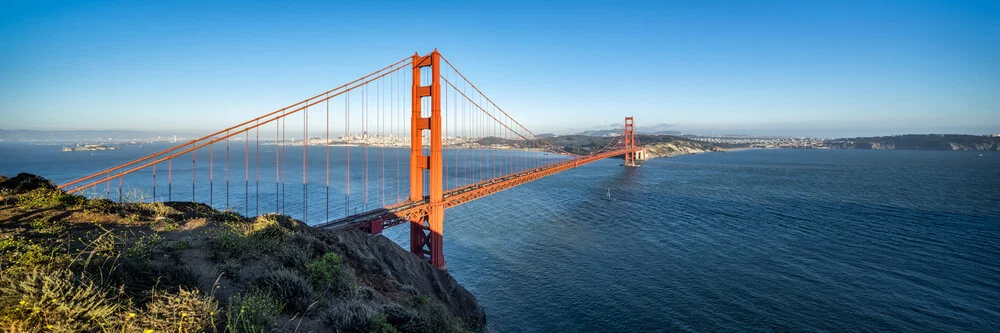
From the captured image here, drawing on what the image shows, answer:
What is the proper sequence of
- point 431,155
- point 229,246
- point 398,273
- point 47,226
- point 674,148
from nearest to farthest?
point 229,246 → point 47,226 → point 398,273 → point 431,155 → point 674,148

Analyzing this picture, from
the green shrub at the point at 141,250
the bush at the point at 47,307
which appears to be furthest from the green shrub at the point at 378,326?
the green shrub at the point at 141,250

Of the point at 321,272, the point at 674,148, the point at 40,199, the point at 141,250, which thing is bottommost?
the point at 321,272

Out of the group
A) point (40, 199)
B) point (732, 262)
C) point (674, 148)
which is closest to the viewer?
point (40, 199)

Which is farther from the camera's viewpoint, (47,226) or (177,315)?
(47,226)

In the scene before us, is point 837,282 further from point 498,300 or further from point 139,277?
point 139,277

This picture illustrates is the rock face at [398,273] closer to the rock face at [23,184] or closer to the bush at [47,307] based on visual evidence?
the bush at [47,307]

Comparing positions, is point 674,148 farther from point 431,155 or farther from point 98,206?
point 98,206

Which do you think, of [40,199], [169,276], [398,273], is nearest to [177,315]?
[169,276]
